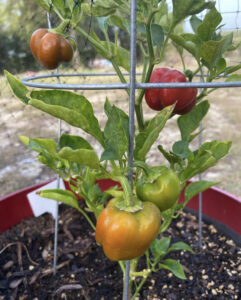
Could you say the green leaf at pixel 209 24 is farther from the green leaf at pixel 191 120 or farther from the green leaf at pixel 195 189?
the green leaf at pixel 195 189

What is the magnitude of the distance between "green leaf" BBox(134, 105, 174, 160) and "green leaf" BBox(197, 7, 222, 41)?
0.42ft

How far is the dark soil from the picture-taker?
0.78 meters

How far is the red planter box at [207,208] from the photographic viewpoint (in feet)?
3.00

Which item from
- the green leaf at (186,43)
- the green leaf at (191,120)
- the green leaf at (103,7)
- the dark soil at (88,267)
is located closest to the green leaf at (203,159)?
the green leaf at (191,120)

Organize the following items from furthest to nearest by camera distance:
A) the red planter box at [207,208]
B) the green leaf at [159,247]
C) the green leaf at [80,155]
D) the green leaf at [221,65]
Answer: the red planter box at [207,208]
the green leaf at [159,247]
the green leaf at [221,65]
the green leaf at [80,155]

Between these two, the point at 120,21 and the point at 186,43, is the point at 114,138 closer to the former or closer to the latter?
the point at 186,43

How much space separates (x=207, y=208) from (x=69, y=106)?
0.75 meters

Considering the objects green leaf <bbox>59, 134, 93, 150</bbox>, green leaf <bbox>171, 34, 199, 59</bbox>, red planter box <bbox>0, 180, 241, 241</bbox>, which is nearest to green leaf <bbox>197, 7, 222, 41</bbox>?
green leaf <bbox>171, 34, 199, 59</bbox>

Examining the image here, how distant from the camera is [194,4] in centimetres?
35

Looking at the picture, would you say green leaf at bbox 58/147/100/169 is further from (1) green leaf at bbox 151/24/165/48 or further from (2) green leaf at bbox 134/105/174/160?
(1) green leaf at bbox 151/24/165/48

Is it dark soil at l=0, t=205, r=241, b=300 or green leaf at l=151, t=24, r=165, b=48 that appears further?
dark soil at l=0, t=205, r=241, b=300

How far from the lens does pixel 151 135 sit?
15.4 inches

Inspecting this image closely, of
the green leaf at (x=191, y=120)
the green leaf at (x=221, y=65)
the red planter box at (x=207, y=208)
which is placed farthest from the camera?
the red planter box at (x=207, y=208)

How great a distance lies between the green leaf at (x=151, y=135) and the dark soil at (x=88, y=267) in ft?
1.59
